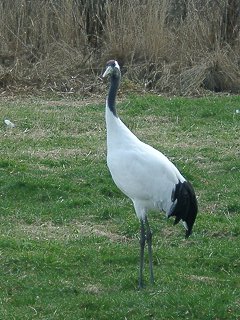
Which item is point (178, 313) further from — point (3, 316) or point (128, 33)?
point (128, 33)

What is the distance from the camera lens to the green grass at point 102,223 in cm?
668

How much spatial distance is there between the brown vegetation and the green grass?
1.50m

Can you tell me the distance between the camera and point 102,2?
50.6 feet

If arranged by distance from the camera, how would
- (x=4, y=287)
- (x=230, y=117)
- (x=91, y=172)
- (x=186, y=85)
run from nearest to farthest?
(x=4, y=287) → (x=91, y=172) → (x=230, y=117) → (x=186, y=85)

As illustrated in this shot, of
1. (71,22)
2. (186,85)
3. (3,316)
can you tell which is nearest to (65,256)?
(3,316)

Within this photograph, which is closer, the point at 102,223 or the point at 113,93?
the point at 113,93

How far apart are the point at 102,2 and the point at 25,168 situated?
606cm

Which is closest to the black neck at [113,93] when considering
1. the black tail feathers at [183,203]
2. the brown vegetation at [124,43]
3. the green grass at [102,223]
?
the black tail feathers at [183,203]

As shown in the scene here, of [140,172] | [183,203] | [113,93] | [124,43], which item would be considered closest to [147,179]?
[140,172]

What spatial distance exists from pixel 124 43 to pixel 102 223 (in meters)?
6.79

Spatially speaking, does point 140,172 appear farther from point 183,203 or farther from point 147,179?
point 183,203

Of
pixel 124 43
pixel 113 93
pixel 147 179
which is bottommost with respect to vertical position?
pixel 124 43

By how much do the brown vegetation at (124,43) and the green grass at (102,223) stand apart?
4.91 feet

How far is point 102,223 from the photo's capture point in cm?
848
